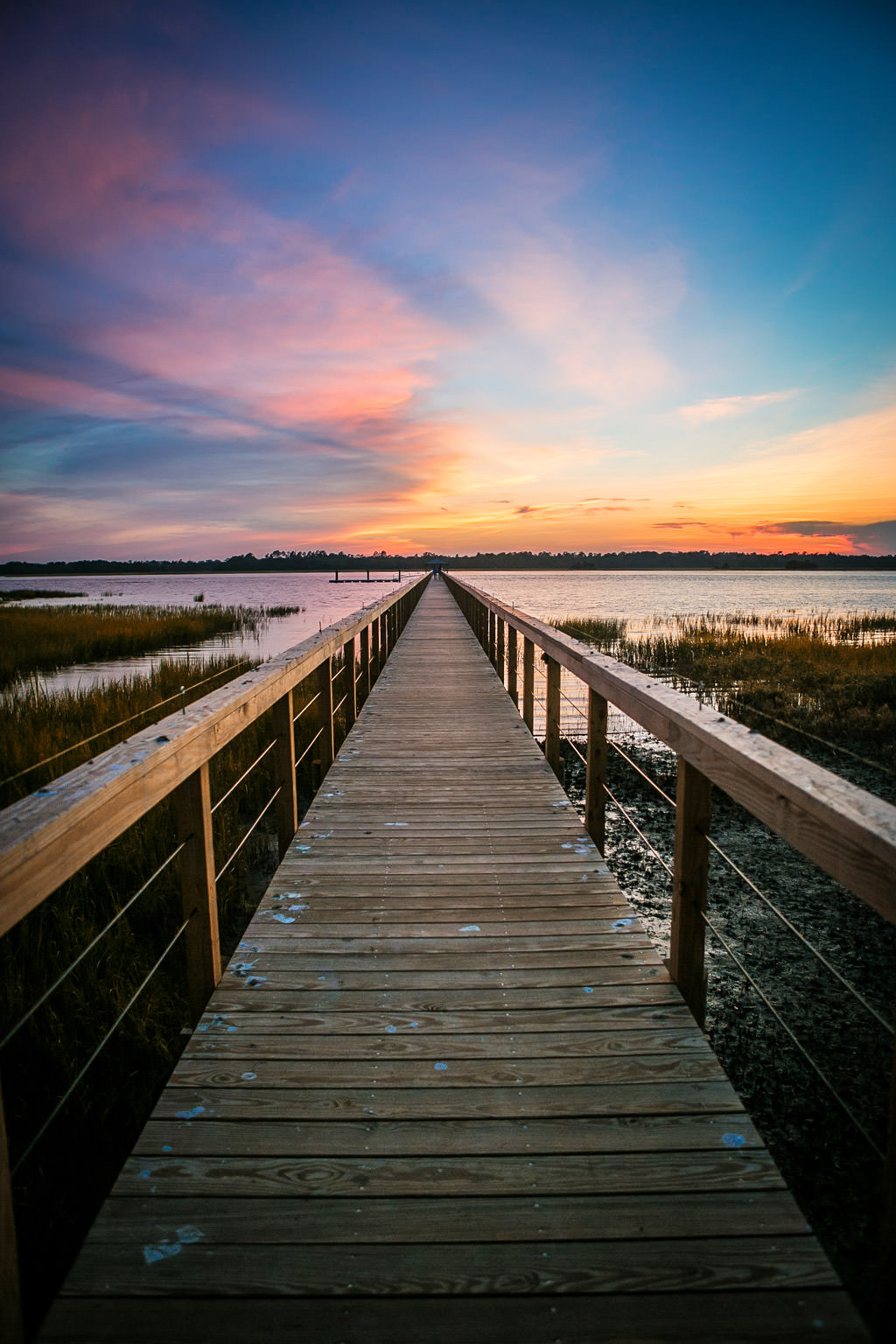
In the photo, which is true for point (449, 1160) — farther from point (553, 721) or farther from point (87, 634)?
point (87, 634)

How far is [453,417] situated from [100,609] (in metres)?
17.7

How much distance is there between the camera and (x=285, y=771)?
10.4 ft

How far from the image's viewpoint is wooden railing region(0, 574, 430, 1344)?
3.13 ft

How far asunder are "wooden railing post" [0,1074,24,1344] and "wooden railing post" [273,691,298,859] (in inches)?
84.6

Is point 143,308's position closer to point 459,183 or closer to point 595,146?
point 459,183

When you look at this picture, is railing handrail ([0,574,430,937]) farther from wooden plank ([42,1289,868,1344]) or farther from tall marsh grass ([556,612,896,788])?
tall marsh grass ([556,612,896,788])

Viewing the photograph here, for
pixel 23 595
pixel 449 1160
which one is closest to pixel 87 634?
pixel 449 1160

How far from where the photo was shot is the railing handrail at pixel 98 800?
3.22 ft

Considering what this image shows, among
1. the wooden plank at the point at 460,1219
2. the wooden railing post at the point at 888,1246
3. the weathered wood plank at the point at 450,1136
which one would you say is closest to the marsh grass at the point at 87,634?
the weathered wood plank at the point at 450,1136

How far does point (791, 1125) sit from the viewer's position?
2494 mm

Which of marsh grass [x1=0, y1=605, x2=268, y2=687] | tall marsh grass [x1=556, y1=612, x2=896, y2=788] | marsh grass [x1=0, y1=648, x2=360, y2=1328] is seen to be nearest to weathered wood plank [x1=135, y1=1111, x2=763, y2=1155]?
marsh grass [x1=0, y1=648, x2=360, y2=1328]

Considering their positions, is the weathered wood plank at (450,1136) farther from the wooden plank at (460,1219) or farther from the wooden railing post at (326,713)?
the wooden railing post at (326,713)

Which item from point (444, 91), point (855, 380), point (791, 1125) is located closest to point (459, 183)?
point (444, 91)

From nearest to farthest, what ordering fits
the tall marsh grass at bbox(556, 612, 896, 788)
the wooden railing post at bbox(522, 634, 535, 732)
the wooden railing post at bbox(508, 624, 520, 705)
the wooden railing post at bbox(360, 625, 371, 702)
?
the wooden railing post at bbox(522, 634, 535, 732), the wooden railing post at bbox(508, 624, 520, 705), the wooden railing post at bbox(360, 625, 371, 702), the tall marsh grass at bbox(556, 612, 896, 788)
